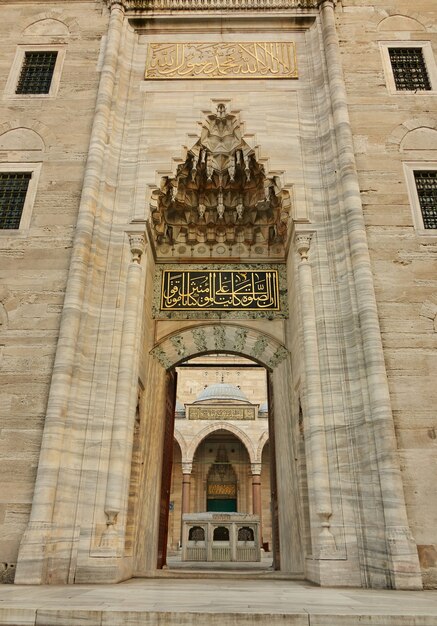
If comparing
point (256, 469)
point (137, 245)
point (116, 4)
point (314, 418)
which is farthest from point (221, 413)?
point (116, 4)

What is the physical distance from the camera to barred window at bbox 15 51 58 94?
23.6 feet

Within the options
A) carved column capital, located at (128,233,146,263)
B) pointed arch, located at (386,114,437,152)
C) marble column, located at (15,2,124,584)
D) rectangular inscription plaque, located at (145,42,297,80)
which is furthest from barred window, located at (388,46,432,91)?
carved column capital, located at (128,233,146,263)

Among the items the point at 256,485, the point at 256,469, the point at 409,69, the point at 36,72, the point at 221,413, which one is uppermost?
the point at 36,72

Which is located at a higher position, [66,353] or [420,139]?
[420,139]

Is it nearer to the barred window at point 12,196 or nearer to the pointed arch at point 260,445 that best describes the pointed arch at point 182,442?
the pointed arch at point 260,445

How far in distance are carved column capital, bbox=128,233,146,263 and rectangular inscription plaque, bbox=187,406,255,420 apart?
12903mm

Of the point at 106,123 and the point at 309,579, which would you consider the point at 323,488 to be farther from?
the point at 106,123

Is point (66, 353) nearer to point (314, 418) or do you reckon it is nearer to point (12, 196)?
point (12, 196)

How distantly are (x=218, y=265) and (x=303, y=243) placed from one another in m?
1.62

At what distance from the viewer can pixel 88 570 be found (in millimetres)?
4488

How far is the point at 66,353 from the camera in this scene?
5176 millimetres

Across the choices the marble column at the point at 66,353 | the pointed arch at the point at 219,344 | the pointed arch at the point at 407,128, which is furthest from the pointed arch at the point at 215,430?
the pointed arch at the point at 407,128

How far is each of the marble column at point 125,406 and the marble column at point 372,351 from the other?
2548mm

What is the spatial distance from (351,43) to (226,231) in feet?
11.4
